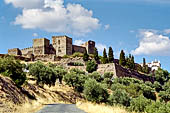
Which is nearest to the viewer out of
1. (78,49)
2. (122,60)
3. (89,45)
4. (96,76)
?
(96,76)

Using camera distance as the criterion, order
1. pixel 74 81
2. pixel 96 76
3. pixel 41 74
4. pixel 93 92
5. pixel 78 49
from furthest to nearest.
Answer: pixel 78 49, pixel 96 76, pixel 74 81, pixel 41 74, pixel 93 92

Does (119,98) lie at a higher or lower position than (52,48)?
lower

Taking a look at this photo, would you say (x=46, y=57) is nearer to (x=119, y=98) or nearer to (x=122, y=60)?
(x=122, y=60)

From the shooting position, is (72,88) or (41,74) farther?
(72,88)

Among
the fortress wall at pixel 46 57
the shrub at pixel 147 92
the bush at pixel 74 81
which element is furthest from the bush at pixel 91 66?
the fortress wall at pixel 46 57

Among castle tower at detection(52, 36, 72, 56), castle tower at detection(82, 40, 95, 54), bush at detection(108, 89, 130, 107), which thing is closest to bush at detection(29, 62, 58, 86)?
bush at detection(108, 89, 130, 107)

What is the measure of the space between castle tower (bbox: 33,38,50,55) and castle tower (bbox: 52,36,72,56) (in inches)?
128

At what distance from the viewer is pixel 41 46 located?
309ft

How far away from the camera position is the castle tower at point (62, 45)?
9369 centimetres

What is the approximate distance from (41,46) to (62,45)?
7902 mm

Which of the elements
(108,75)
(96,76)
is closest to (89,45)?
(108,75)

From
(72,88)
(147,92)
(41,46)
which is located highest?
(41,46)

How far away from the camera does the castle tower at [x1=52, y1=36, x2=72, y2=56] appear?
307 feet

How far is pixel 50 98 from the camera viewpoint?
136 ft
